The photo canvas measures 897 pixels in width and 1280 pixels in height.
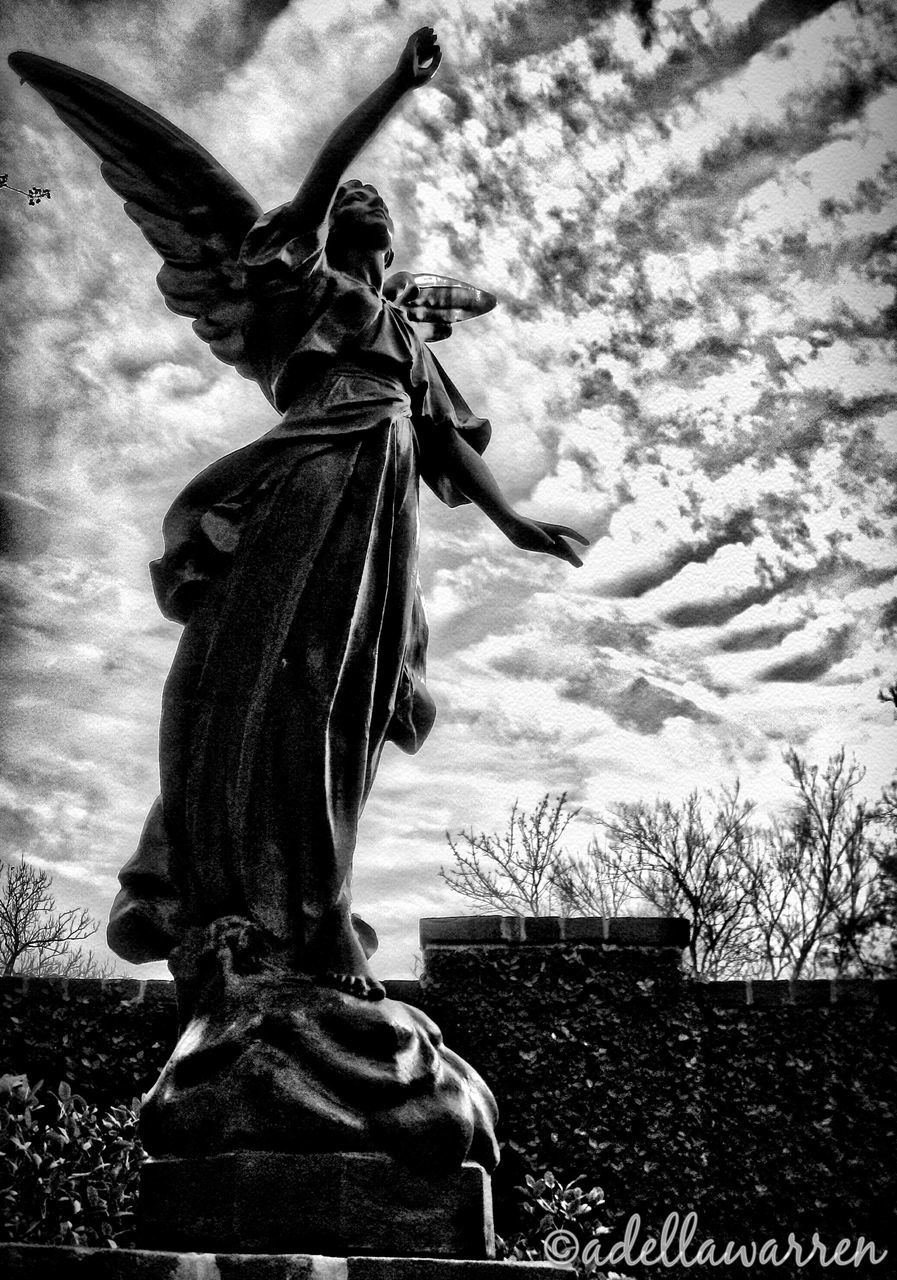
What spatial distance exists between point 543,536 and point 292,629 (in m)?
0.82

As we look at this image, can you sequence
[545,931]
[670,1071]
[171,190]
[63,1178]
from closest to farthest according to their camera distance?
1. [171,190]
2. [63,1178]
3. [670,1071]
4. [545,931]

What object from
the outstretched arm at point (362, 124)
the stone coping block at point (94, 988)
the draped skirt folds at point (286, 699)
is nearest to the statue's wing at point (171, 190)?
the outstretched arm at point (362, 124)

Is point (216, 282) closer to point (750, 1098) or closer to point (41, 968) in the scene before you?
point (750, 1098)

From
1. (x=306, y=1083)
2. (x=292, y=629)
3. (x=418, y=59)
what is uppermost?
(x=418, y=59)

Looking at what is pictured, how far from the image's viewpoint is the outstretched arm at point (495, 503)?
2.86 m

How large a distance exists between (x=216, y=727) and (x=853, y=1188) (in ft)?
16.7

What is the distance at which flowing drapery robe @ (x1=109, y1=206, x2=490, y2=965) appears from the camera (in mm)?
2223

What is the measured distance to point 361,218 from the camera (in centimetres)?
284

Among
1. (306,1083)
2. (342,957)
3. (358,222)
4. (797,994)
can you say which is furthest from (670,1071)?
(358,222)

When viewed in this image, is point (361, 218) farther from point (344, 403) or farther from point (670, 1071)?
Answer: point (670, 1071)

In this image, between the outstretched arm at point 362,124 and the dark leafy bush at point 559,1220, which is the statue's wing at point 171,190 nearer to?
the outstretched arm at point 362,124

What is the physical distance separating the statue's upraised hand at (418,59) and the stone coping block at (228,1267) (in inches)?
89.3

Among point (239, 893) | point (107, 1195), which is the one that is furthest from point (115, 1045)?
point (239, 893)

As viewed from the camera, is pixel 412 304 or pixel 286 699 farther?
pixel 412 304
